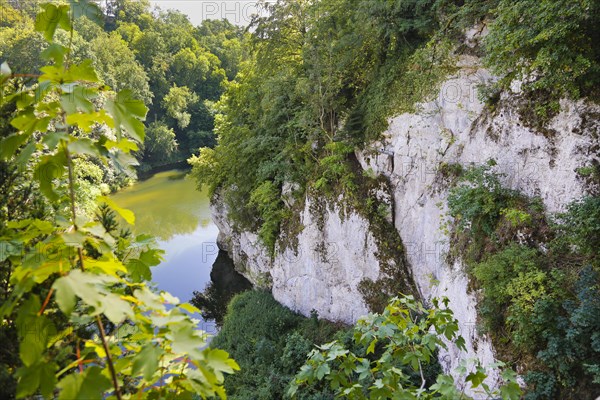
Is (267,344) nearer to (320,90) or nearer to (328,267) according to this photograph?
(328,267)

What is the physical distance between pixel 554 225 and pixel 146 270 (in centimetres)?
479

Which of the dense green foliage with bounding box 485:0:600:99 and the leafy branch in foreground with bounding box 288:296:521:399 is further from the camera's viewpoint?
the dense green foliage with bounding box 485:0:600:99

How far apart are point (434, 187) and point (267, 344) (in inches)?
211

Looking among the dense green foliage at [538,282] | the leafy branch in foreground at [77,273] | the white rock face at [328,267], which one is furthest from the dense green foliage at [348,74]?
the leafy branch in foreground at [77,273]

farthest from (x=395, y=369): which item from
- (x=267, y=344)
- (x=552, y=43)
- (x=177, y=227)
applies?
(x=177, y=227)

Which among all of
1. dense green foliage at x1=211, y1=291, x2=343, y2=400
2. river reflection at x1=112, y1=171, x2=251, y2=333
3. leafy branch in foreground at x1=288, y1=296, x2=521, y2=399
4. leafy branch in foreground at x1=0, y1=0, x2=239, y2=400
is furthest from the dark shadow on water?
leafy branch in foreground at x1=0, y1=0, x2=239, y2=400

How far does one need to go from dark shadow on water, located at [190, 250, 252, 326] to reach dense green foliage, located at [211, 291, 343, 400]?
116 inches

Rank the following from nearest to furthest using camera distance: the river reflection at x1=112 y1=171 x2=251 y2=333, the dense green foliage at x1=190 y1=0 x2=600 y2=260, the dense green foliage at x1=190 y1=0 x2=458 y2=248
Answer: the dense green foliage at x1=190 y1=0 x2=600 y2=260 < the dense green foliage at x1=190 y1=0 x2=458 y2=248 < the river reflection at x1=112 y1=171 x2=251 y2=333

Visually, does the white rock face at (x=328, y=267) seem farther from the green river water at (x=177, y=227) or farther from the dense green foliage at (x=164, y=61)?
the dense green foliage at (x=164, y=61)

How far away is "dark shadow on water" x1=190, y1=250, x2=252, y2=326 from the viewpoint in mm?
14180

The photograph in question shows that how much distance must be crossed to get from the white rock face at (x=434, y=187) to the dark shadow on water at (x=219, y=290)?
3136 millimetres

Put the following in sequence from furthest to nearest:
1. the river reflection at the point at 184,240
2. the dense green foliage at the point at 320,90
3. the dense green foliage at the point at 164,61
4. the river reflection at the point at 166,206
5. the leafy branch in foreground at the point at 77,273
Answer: the dense green foliage at the point at 164,61
the river reflection at the point at 166,206
the river reflection at the point at 184,240
the dense green foliage at the point at 320,90
the leafy branch in foreground at the point at 77,273

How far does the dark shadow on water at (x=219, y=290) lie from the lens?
1418 centimetres

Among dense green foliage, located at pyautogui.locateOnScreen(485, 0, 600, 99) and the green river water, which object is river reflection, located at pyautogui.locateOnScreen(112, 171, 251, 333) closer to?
the green river water
